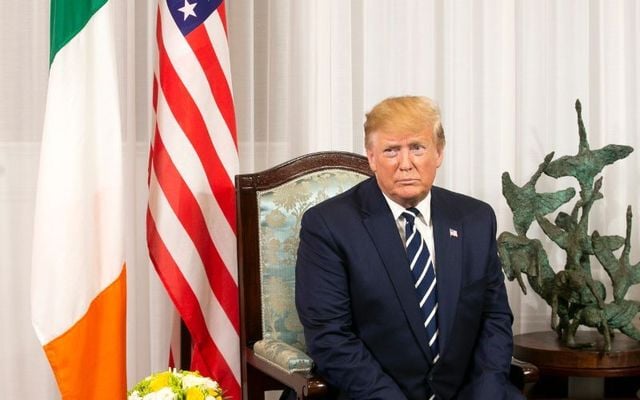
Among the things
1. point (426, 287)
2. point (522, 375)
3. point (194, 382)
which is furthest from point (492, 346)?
point (194, 382)

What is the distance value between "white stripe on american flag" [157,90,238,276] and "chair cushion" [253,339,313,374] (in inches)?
17.6

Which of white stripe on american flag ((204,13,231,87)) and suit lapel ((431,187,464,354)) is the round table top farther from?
white stripe on american flag ((204,13,231,87))

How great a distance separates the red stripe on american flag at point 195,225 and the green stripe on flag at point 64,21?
0.54 metres

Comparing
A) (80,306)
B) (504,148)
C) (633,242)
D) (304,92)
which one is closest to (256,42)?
(304,92)

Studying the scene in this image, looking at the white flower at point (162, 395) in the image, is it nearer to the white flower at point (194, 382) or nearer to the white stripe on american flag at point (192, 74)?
the white flower at point (194, 382)

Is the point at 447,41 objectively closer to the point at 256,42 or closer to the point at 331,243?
the point at 256,42

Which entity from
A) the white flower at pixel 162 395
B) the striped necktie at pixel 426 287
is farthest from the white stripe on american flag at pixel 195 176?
the white flower at pixel 162 395

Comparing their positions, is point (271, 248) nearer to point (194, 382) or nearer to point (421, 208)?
point (421, 208)

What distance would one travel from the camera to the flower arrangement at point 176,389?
272 centimetres

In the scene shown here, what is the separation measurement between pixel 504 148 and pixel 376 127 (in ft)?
5.06

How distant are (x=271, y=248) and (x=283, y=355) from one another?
1.54 feet

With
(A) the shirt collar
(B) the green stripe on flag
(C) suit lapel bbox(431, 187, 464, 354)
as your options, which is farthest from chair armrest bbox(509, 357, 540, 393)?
(B) the green stripe on flag

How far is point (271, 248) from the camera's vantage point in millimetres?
3422

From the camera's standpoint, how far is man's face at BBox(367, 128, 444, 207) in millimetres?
2930
